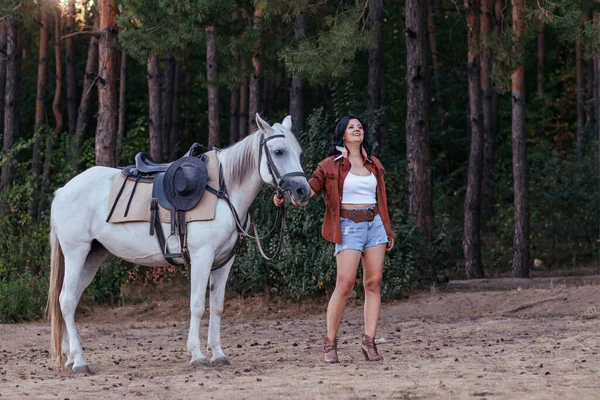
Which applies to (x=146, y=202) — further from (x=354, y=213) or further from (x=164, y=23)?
(x=164, y=23)

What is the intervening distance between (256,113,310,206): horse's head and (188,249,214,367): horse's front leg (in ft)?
2.94

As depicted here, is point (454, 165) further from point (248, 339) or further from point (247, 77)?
point (248, 339)

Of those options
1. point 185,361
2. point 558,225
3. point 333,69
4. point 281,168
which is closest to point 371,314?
point 281,168

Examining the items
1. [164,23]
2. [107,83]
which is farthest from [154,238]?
[107,83]

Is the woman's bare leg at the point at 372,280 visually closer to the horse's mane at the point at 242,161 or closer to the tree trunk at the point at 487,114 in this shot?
the horse's mane at the point at 242,161

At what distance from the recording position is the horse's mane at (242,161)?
28.5 feet

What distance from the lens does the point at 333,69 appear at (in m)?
14.2

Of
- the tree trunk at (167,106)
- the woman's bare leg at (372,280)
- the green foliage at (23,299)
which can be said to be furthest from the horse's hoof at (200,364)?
the tree trunk at (167,106)

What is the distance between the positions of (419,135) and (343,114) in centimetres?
137

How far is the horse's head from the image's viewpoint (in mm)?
8172

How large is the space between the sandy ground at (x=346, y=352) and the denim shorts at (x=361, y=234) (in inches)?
40.6

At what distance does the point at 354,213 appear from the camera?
27.1 ft

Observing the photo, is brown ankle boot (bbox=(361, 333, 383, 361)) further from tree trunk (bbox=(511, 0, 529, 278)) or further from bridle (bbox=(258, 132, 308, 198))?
tree trunk (bbox=(511, 0, 529, 278))

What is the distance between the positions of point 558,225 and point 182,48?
11449mm
